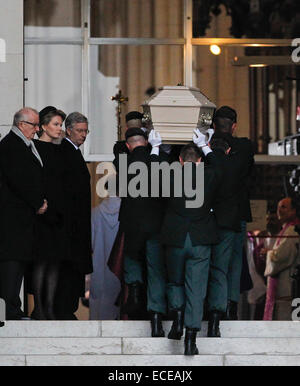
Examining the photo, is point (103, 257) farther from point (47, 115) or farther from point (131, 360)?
point (131, 360)

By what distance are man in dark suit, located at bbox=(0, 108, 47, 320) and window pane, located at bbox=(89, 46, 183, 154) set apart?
140 inches

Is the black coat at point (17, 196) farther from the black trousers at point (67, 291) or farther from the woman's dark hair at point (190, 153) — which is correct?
the woman's dark hair at point (190, 153)

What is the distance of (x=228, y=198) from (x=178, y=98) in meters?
0.92

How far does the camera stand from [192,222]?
37.6 feet

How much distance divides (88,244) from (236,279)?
144 cm

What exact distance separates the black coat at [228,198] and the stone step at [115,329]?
0.82m

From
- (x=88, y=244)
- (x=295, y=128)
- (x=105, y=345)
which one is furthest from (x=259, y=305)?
(x=105, y=345)

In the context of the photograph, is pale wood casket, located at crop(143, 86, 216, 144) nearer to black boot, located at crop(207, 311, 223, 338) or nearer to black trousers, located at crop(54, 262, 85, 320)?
black boot, located at crop(207, 311, 223, 338)

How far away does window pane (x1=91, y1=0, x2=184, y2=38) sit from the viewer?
15.9 metres

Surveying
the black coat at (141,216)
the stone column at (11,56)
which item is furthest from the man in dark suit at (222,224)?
the stone column at (11,56)

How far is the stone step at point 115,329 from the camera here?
1197 centimetres

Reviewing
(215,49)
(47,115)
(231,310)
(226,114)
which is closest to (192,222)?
(226,114)

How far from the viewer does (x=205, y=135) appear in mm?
12031

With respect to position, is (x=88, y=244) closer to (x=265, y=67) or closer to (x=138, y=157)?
(x=138, y=157)
